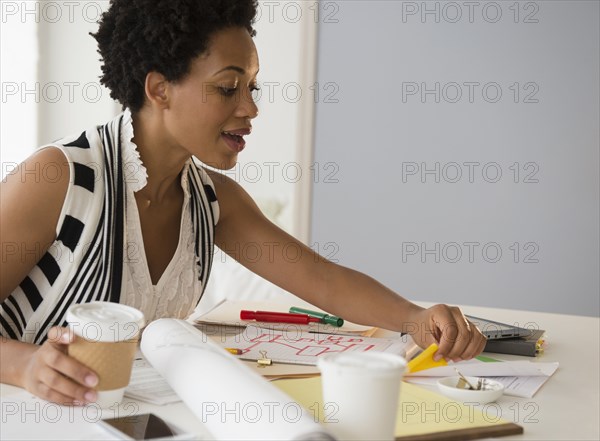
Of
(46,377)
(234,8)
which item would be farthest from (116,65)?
(46,377)

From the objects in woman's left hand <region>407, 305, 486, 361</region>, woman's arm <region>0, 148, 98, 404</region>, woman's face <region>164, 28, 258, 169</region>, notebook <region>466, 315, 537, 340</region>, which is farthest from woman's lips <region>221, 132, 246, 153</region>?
notebook <region>466, 315, 537, 340</region>

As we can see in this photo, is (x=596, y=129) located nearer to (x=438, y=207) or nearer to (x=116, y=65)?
(x=438, y=207)

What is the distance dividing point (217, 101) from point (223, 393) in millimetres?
753

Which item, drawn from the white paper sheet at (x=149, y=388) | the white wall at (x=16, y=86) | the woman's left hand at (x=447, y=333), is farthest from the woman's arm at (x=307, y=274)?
the white wall at (x=16, y=86)

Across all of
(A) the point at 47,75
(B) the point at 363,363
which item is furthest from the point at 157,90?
(A) the point at 47,75

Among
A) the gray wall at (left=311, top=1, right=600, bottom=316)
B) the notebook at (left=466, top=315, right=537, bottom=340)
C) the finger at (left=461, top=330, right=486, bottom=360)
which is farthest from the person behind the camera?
the gray wall at (left=311, top=1, right=600, bottom=316)

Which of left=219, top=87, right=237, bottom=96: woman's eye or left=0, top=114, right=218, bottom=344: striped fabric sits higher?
left=219, top=87, right=237, bottom=96: woman's eye

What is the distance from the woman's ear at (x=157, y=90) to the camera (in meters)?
1.60

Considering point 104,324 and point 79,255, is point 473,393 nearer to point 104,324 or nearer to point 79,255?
point 104,324

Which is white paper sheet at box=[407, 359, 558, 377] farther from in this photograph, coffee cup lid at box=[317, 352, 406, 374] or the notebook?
coffee cup lid at box=[317, 352, 406, 374]

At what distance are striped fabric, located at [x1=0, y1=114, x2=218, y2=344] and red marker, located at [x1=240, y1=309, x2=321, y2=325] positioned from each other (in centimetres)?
27

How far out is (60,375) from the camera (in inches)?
41.7

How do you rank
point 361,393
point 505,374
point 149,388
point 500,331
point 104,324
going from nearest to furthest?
point 361,393 < point 104,324 < point 149,388 < point 505,374 < point 500,331

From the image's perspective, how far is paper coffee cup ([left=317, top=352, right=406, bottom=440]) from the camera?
84cm
